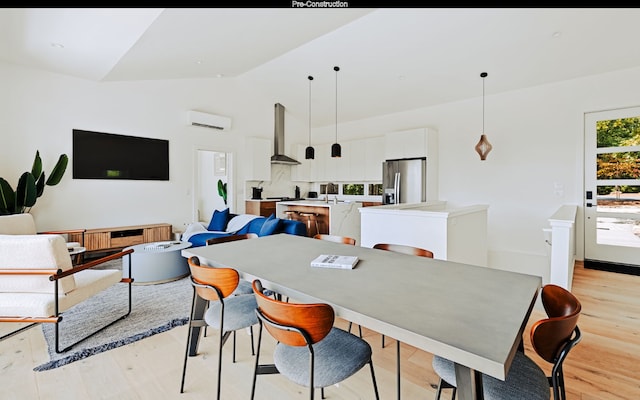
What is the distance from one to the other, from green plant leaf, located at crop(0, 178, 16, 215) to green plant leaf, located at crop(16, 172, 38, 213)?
2.3 inches

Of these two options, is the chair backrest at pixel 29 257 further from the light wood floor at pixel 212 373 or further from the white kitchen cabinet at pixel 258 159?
the white kitchen cabinet at pixel 258 159

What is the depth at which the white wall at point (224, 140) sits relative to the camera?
441 centimetres

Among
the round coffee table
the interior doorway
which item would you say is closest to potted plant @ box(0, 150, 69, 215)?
the round coffee table

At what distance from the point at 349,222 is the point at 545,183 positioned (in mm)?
3263

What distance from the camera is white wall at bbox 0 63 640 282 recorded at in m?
4.41

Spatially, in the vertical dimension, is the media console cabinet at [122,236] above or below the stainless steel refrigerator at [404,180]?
below

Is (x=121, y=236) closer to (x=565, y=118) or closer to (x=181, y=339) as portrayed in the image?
(x=181, y=339)

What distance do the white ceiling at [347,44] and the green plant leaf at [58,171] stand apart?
135 cm

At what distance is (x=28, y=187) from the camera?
397 cm

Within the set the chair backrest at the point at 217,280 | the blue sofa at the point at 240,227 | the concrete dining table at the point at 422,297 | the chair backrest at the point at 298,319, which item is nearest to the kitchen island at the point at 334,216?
the blue sofa at the point at 240,227

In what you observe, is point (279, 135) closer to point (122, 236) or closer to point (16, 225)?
point (122, 236)

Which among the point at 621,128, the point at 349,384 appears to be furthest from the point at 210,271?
the point at 621,128

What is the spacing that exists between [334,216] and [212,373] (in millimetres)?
3609

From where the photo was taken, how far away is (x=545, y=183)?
4.85 metres
